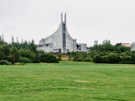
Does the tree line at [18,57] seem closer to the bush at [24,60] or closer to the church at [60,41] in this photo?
the bush at [24,60]

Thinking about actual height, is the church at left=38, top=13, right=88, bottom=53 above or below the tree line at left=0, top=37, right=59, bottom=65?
above

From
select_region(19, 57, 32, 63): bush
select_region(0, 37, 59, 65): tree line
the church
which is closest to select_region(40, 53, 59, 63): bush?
select_region(0, 37, 59, 65): tree line

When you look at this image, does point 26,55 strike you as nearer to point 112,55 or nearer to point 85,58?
point 85,58

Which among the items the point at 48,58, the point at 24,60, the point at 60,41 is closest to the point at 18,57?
the point at 24,60

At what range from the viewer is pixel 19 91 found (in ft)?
33.3

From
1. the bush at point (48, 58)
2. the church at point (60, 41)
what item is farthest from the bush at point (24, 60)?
the church at point (60, 41)

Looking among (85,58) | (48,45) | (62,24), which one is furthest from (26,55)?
(48,45)

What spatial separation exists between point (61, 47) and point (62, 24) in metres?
9.20

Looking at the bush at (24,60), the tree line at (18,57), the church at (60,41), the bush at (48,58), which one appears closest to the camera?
the tree line at (18,57)

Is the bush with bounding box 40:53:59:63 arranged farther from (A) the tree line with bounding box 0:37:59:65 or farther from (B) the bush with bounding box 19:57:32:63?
(B) the bush with bounding box 19:57:32:63

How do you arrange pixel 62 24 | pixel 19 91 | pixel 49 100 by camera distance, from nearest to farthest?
1. pixel 49 100
2. pixel 19 91
3. pixel 62 24

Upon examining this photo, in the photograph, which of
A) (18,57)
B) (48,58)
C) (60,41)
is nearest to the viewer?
(18,57)

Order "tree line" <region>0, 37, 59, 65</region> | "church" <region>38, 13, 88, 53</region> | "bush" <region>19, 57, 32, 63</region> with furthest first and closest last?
"church" <region>38, 13, 88, 53</region> < "bush" <region>19, 57, 32, 63</region> < "tree line" <region>0, 37, 59, 65</region>

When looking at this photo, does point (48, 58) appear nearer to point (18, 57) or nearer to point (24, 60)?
point (24, 60)
